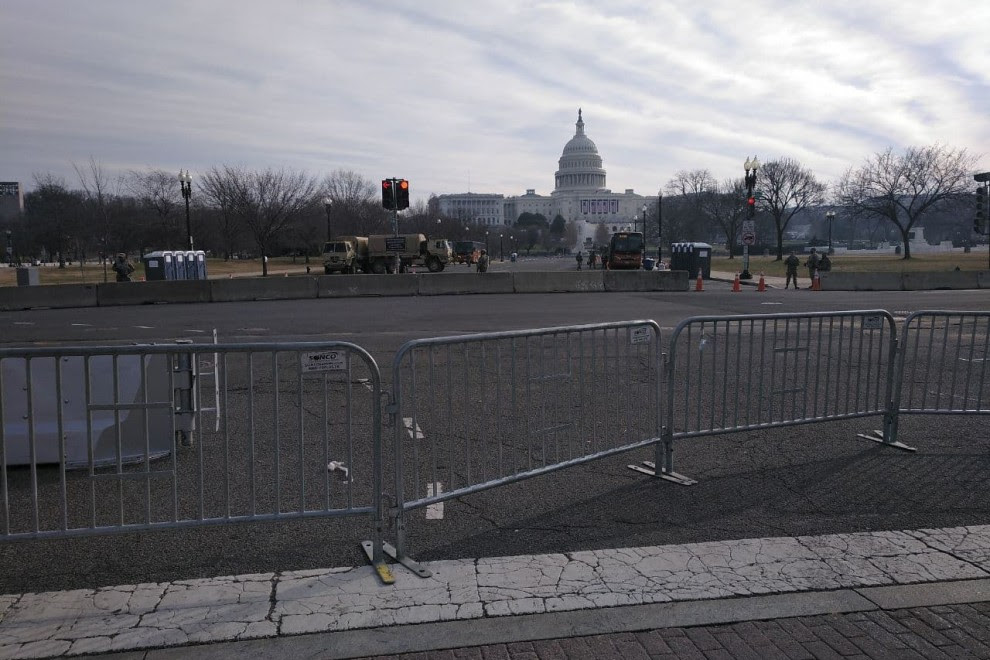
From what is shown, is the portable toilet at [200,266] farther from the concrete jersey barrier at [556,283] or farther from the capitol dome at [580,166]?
the capitol dome at [580,166]

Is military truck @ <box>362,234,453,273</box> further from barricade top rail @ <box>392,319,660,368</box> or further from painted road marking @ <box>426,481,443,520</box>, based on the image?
painted road marking @ <box>426,481,443,520</box>

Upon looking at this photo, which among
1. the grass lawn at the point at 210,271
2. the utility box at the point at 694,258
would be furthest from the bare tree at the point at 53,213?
the utility box at the point at 694,258

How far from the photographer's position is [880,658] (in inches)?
138

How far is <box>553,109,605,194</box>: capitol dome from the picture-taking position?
176500 millimetres

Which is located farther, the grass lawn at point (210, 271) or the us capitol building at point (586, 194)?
the us capitol building at point (586, 194)

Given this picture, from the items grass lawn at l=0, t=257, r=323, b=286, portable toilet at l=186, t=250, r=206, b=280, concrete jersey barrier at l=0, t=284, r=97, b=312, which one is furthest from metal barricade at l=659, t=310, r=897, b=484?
grass lawn at l=0, t=257, r=323, b=286

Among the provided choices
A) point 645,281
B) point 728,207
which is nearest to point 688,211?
point 728,207

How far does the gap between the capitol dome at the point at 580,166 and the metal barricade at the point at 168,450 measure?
17500 centimetres

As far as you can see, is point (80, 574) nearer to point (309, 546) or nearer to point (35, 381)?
point (309, 546)

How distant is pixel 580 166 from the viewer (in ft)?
581

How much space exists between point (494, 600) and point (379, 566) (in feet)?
2.55

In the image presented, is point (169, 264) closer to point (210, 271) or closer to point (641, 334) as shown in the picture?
point (210, 271)

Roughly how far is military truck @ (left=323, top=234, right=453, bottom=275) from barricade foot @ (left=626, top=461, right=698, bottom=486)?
45.6 m

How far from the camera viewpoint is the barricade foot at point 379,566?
4.32 meters
